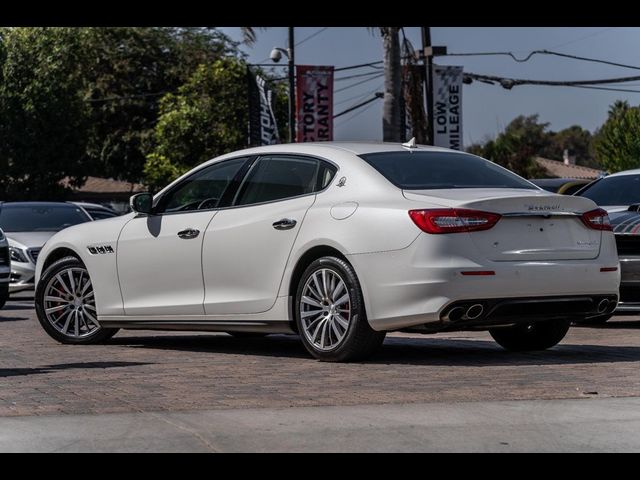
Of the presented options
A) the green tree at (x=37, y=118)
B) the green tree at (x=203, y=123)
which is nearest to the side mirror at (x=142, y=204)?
the green tree at (x=203, y=123)

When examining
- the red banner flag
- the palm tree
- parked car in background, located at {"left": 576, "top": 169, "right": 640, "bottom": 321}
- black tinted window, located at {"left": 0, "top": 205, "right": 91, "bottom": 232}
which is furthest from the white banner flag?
parked car in background, located at {"left": 576, "top": 169, "right": 640, "bottom": 321}

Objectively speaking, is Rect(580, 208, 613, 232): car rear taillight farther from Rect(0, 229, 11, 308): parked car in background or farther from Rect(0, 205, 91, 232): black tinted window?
Rect(0, 205, 91, 232): black tinted window

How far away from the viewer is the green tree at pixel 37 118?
192ft

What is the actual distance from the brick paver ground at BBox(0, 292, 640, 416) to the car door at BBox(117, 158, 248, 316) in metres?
0.40

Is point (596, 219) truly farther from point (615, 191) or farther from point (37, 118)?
point (37, 118)

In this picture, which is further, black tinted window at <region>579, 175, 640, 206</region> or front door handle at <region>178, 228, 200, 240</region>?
black tinted window at <region>579, 175, 640, 206</region>

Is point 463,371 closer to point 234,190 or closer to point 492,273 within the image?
point 492,273

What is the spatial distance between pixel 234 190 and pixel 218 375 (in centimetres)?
190

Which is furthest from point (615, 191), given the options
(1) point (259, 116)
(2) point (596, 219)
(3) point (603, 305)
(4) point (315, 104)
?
(1) point (259, 116)

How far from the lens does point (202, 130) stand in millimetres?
58312

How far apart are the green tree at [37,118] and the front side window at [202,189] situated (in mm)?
49313

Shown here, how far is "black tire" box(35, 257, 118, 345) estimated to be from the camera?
1088 cm

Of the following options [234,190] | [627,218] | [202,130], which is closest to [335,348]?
[234,190]

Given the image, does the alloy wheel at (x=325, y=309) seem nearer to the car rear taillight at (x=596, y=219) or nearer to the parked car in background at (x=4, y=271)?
the car rear taillight at (x=596, y=219)
